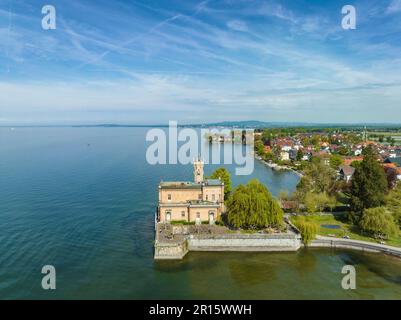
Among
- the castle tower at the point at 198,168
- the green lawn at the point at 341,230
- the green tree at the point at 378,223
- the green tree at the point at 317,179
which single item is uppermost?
the castle tower at the point at 198,168

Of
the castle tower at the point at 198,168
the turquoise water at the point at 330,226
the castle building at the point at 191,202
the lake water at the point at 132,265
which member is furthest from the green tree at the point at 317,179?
the lake water at the point at 132,265

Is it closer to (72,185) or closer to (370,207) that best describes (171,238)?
(370,207)

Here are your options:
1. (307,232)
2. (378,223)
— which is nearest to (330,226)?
(378,223)

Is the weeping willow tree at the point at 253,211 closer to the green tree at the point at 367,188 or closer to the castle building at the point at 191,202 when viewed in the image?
→ the castle building at the point at 191,202

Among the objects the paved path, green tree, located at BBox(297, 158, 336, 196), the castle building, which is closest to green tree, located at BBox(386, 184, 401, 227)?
the paved path

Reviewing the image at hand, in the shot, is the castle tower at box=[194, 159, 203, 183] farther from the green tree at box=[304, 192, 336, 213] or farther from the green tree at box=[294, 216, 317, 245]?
the green tree at box=[294, 216, 317, 245]
